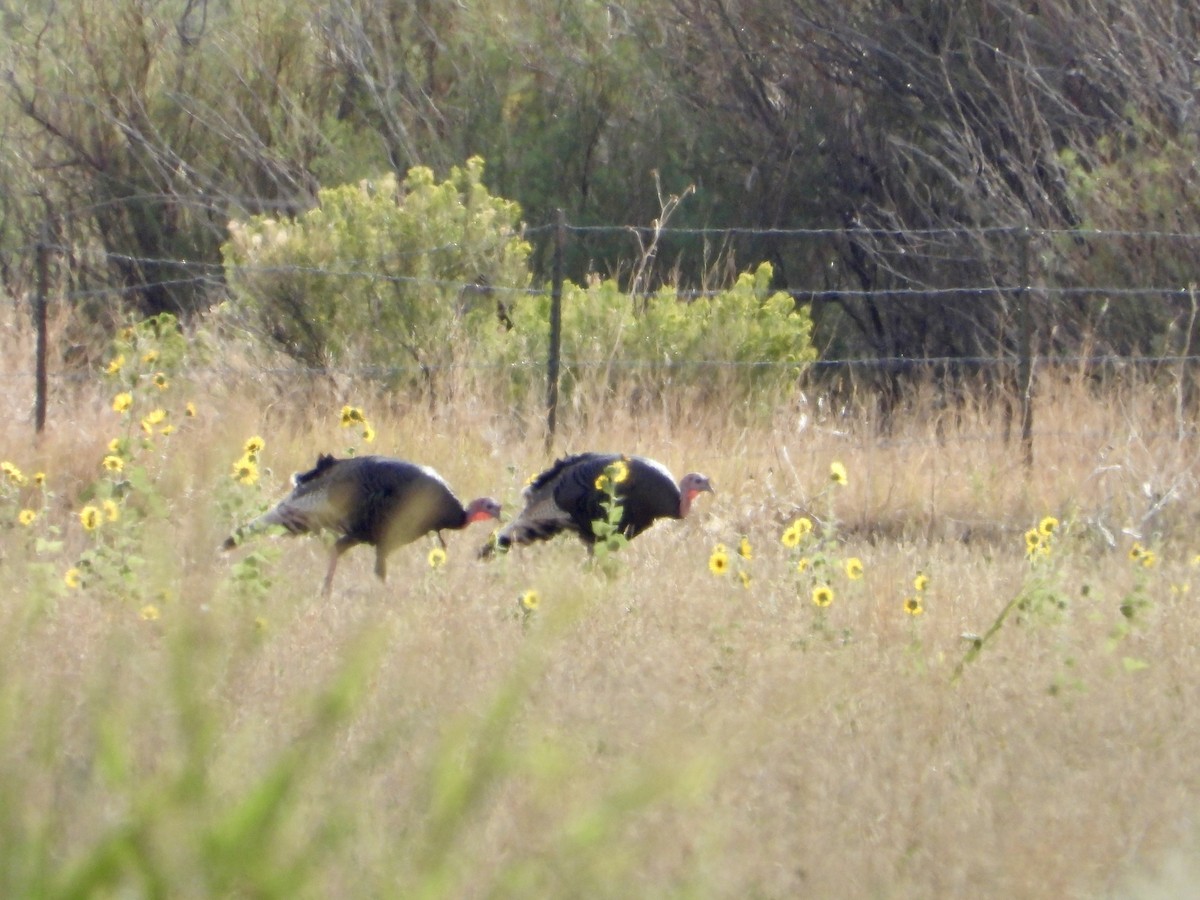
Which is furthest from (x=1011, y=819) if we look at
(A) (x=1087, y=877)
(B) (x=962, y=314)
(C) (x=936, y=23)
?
(C) (x=936, y=23)

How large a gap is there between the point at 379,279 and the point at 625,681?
6.71m

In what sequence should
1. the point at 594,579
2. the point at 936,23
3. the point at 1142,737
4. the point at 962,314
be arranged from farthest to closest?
the point at 936,23 → the point at 962,314 → the point at 594,579 → the point at 1142,737

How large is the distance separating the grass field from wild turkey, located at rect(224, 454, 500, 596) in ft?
0.58

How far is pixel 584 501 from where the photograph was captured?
611 centimetres

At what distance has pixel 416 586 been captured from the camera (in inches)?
220

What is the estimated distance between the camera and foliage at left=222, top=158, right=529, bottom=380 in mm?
10891

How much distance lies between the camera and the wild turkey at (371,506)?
5758 mm

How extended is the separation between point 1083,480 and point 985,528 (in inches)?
24.7

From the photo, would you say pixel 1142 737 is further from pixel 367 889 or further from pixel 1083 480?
pixel 1083 480

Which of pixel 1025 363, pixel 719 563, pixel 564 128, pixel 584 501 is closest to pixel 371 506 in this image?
pixel 584 501

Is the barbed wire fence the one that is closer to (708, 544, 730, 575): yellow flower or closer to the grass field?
the grass field

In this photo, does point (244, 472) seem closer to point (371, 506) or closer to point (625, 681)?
point (371, 506)

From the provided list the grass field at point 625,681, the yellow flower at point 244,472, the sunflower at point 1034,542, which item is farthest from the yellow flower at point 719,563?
the yellow flower at point 244,472

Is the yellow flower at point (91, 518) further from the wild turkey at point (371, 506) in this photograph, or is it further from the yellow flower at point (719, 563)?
the yellow flower at point (719, 563)
